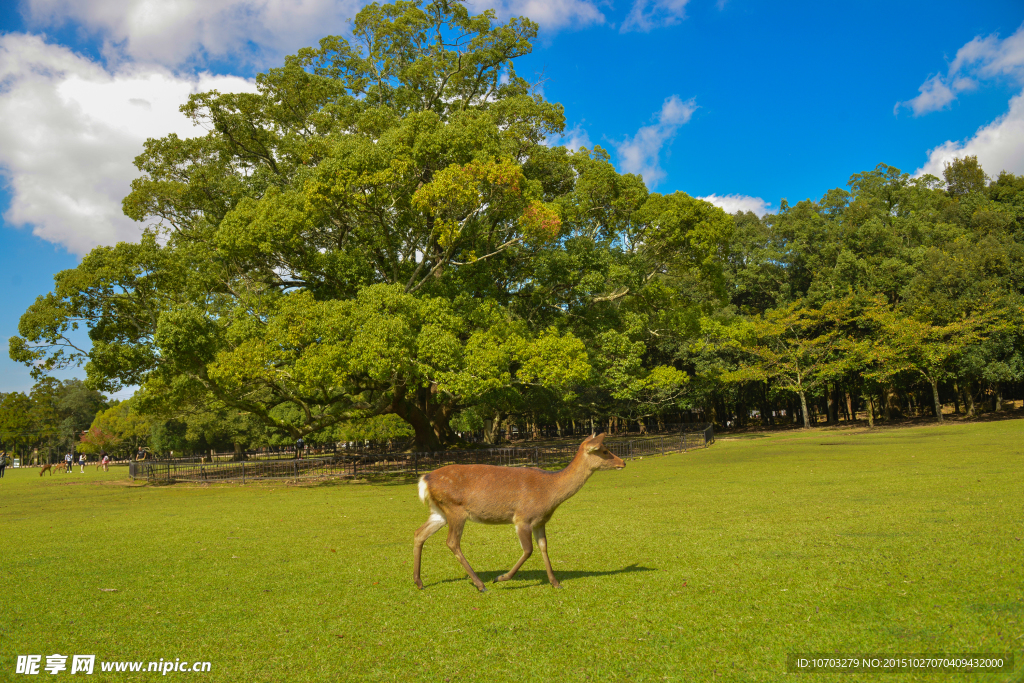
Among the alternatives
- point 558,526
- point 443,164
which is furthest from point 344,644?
point 443,164

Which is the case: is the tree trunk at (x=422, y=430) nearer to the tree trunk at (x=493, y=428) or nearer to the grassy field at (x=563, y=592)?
the grassy field at (x=563, y=592)

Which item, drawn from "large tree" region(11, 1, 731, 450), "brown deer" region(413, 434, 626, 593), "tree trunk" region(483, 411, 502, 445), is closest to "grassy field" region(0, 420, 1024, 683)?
"brown deer" region(413, 434, 626, 593)

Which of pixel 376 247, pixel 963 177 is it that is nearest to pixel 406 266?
pixel 376 247

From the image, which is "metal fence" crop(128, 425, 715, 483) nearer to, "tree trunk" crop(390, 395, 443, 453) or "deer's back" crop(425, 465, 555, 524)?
"tree trunk" crop(390, 395, 443, 453)

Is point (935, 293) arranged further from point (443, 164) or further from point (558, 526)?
point (558, 526)

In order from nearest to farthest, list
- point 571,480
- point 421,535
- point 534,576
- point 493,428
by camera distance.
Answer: point 421,535
point 571,480
point 534,576
point 493,428

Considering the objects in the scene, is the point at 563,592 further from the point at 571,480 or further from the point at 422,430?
the point at 422,430

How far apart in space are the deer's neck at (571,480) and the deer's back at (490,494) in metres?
0.11

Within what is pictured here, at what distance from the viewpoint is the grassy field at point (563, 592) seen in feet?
15.4

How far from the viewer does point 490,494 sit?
664cm

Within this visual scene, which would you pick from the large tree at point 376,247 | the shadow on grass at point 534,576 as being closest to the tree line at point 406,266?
the large tree at point 376,247

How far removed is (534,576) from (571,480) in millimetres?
1276

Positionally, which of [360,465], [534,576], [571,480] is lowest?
[360,465]

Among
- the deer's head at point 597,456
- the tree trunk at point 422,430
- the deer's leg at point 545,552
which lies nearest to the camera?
the deer's leg at point 545,552
